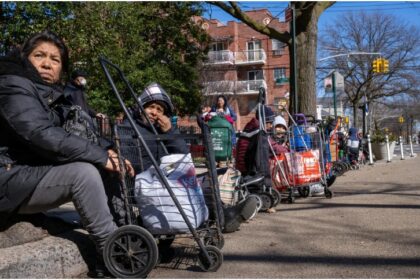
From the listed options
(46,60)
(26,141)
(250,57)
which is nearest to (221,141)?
(46,60)

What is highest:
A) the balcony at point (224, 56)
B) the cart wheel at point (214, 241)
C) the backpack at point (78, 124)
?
the balcony at point (224, 56)

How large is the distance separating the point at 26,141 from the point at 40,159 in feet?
0.81

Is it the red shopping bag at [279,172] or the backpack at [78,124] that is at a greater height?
the backpack at [78,124]

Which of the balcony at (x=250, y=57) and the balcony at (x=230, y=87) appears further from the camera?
the balcony at (x=250, y=57)

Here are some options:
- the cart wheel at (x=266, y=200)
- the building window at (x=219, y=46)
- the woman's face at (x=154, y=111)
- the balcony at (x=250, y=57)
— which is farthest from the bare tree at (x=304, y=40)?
the building window at (x=219, y=46)

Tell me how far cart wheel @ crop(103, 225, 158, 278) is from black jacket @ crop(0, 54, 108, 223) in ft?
1.68

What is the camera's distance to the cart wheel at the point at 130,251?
3.23m

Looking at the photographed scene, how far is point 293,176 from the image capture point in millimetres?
6863

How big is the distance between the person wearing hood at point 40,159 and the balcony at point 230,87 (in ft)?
104

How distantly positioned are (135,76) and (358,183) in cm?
1178

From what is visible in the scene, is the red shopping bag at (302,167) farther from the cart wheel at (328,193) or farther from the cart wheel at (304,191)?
the cart wheel at (304,191)

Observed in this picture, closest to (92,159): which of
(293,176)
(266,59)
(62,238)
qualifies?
(62,238)

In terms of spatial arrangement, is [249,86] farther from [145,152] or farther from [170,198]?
[170,198]

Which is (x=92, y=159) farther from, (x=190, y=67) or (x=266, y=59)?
(x=266, y=59)
